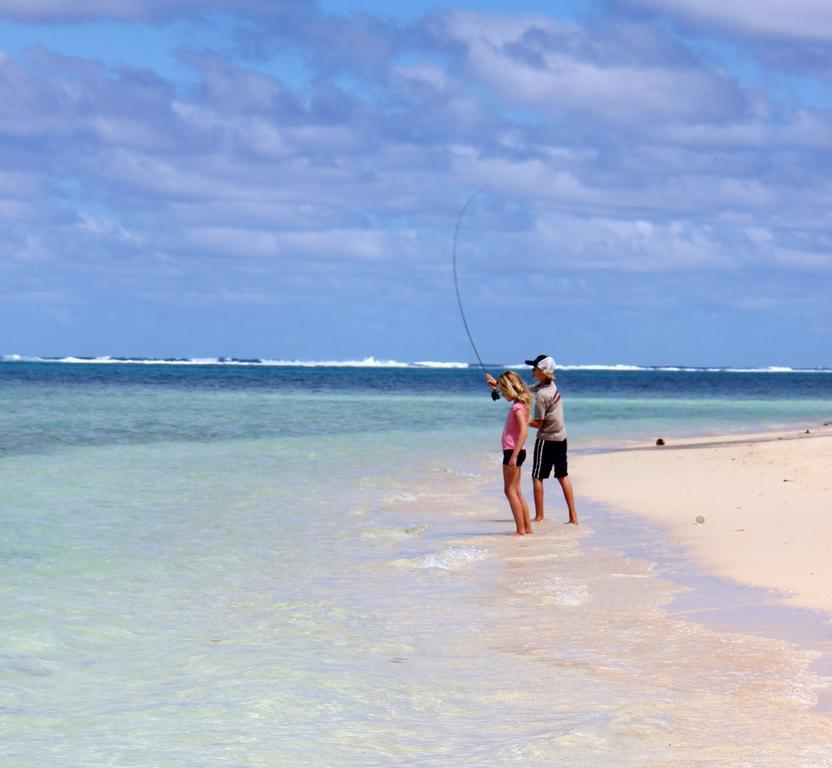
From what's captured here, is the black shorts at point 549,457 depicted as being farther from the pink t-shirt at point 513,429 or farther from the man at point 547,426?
the pink t-shirt at point 513,429

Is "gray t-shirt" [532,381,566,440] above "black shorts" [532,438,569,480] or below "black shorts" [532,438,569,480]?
above

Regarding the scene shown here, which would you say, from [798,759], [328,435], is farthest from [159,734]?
[328,435]

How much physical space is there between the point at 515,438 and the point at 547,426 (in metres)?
0.68

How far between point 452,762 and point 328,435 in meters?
24.5

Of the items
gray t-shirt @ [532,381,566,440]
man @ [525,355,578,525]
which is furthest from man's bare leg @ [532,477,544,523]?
gray t-shirt @ [532,381,566,440]

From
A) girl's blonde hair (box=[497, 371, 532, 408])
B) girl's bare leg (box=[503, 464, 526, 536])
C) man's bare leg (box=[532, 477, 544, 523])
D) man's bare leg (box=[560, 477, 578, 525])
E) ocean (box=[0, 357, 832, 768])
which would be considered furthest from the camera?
man's bare leg (box=[532, 477, 544, 523])

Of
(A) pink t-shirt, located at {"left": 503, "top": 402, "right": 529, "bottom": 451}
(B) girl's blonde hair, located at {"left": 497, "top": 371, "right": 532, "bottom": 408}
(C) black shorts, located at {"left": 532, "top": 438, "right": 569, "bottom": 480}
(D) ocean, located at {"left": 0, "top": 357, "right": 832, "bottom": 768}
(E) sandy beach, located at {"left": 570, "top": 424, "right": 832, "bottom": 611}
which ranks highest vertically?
(B) girl's blonde hair, located at {"left": 497, "top": 371, "right": 532, "bottom": 408}

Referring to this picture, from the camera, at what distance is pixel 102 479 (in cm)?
1766

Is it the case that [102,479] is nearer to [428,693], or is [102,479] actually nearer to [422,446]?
[422,446]

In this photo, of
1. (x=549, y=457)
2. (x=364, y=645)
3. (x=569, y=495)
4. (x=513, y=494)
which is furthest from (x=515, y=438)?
(x=364, y=645)

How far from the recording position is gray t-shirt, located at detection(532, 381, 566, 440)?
11.9 m

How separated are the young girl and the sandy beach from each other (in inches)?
59.0

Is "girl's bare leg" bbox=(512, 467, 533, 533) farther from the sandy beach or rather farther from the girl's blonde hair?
the sandy beach

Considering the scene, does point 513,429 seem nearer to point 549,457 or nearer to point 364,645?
point 549,457
